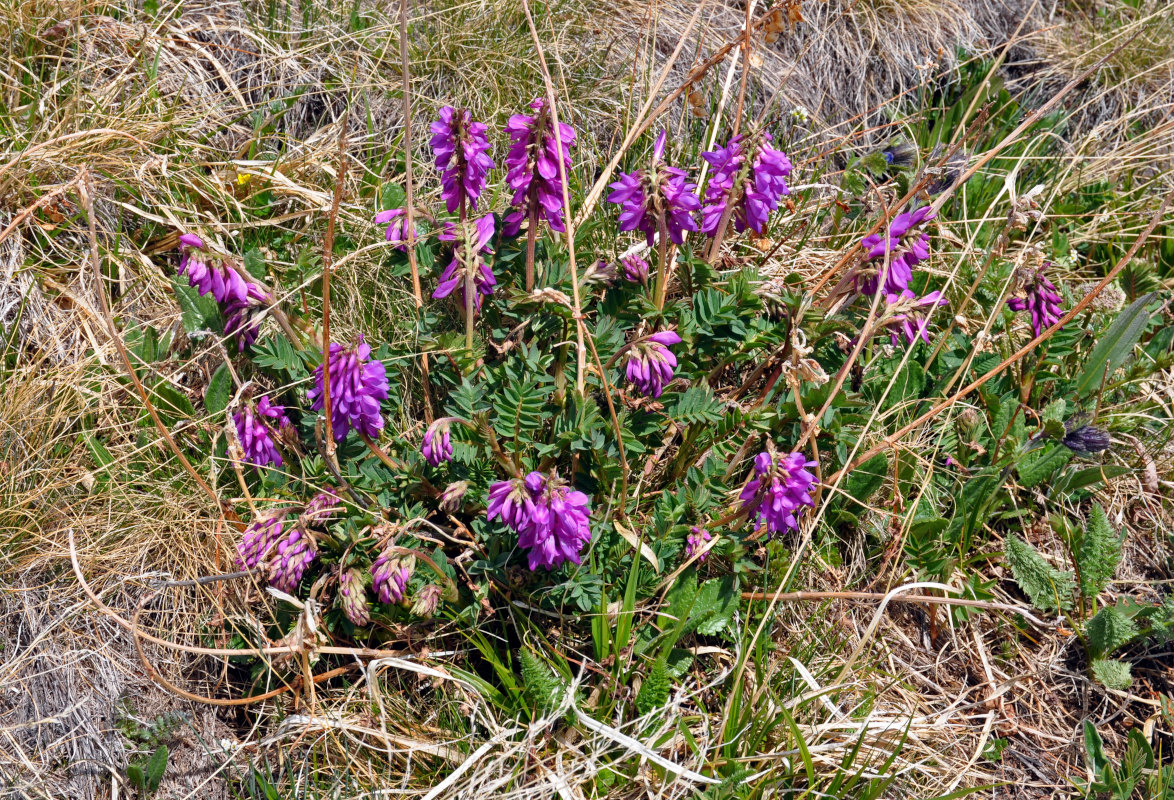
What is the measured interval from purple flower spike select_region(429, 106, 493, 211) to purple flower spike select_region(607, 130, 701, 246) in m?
0.31

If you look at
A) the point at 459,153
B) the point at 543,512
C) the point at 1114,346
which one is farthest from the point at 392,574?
the point at 1114,346

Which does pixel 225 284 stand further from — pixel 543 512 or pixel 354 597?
pixel 543 512

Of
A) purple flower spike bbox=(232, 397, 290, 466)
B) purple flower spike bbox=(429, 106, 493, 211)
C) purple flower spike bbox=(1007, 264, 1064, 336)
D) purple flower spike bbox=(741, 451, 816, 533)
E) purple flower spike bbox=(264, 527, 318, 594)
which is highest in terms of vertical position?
purple flower spike bbox=(1007, 264, 1064, 336)

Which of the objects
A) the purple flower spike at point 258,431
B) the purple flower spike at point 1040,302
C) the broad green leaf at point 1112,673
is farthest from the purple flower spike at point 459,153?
the broad green leaf at point 1112,673

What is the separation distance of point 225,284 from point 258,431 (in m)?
0.35

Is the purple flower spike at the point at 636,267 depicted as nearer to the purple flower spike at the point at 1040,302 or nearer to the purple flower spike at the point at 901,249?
the purple flower spike at the point at 901,249

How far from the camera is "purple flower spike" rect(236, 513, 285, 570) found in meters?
2.00

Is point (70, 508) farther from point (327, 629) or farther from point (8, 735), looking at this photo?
point (327, 629)

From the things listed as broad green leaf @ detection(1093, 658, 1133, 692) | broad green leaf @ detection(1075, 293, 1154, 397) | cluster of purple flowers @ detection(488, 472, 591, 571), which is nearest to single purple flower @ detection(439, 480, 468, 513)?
cluster of purple flowers @ detection(488, 472, 591, 571)

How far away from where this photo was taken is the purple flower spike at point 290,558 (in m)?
1.98

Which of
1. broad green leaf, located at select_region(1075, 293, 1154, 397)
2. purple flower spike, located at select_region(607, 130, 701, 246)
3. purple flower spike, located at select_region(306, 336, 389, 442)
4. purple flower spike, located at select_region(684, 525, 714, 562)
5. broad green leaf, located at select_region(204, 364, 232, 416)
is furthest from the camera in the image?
broad green leaf, located at select_region(1075, 293, 1154, 397)

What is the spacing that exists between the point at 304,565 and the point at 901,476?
1620mm

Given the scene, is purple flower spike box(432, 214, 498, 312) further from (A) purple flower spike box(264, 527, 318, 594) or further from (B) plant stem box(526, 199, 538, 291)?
(A) purple flower spike box(264, 527, 318, 594)

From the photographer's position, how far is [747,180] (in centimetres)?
210
